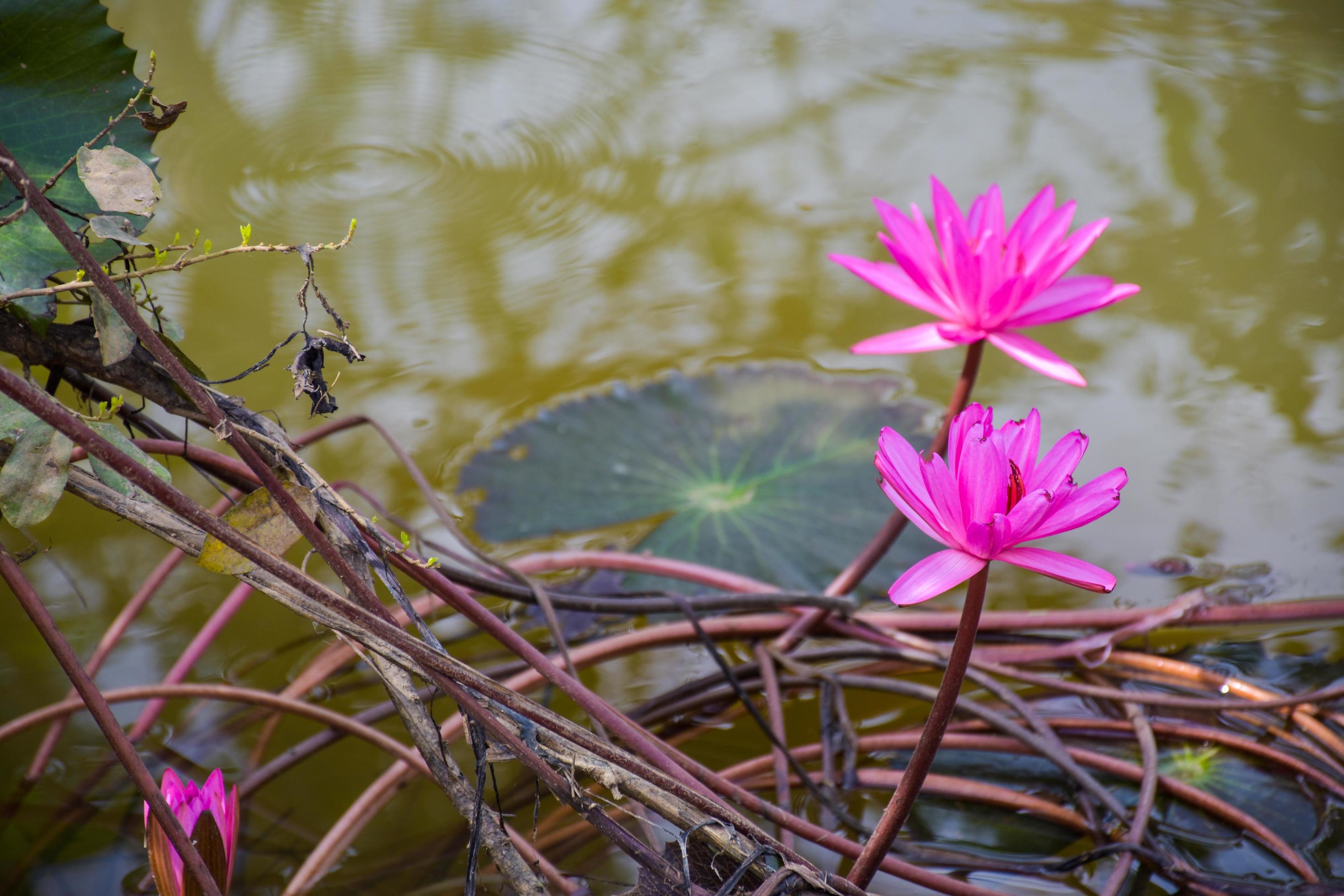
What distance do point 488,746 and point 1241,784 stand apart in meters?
0.81

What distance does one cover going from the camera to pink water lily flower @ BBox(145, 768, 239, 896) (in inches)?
22.2

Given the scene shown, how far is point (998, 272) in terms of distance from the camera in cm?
87

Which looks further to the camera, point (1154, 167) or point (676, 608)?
point (1154, 167)

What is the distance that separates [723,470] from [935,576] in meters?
0.93

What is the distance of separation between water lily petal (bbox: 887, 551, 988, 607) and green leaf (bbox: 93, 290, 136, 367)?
18.1 inches

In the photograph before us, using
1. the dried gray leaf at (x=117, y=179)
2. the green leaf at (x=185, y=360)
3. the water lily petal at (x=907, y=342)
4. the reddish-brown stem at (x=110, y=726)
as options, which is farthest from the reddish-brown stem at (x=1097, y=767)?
the dried gray leaf at (x=117, y=179)

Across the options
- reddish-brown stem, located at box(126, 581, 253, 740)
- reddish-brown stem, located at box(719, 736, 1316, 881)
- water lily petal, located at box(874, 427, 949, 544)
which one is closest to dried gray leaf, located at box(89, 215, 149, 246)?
water lily petal, located at box(874, 427, 949, 544)

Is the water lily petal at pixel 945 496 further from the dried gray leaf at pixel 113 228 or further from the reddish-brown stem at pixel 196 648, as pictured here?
the reddish-brown stem at pixel 196 648

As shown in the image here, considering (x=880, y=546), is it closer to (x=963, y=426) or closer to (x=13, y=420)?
(x=963, y=426)

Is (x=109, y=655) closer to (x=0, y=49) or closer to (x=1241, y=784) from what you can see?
(x=0, y=49)

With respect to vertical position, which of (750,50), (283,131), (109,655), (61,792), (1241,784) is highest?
(750,50)

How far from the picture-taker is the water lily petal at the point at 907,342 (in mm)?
982

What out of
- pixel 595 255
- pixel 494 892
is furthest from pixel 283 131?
pixel 494 892

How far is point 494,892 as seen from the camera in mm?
845
